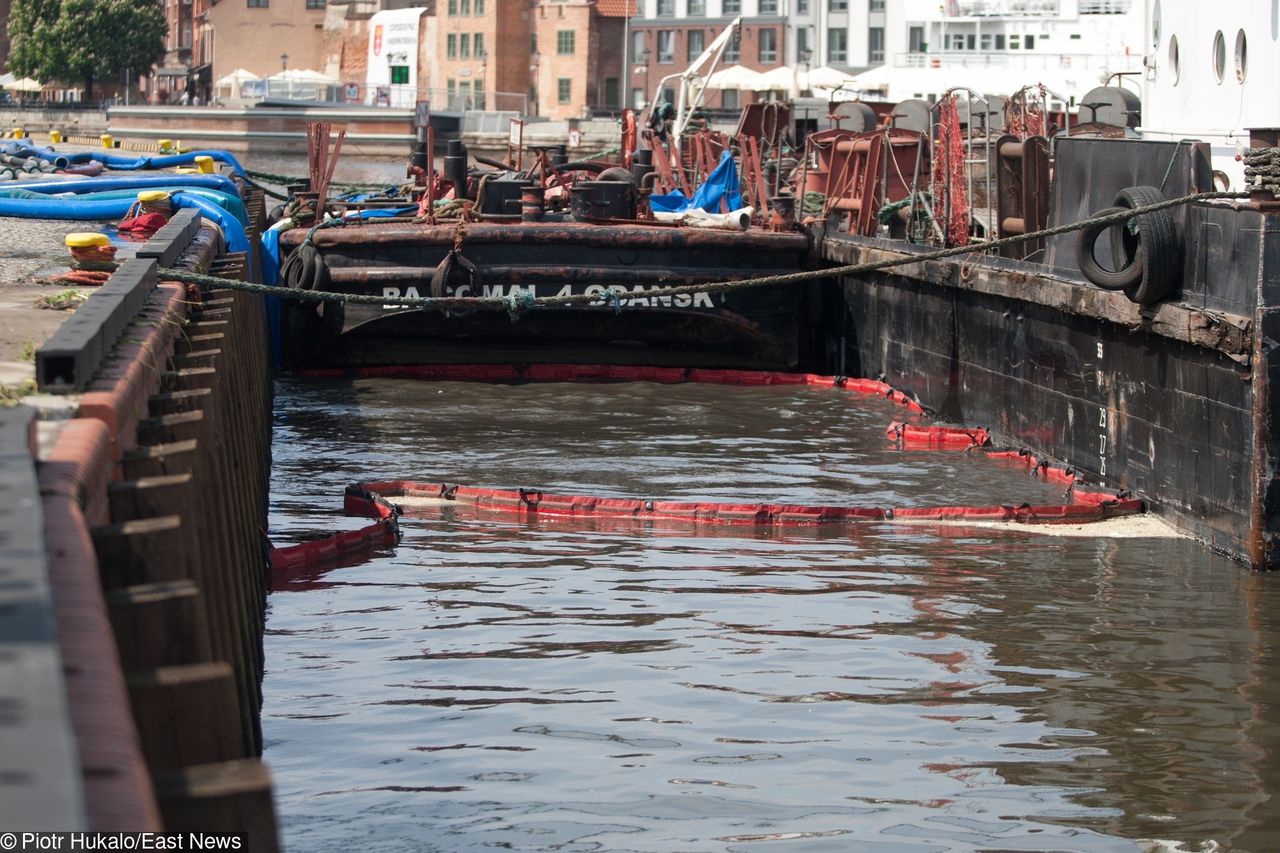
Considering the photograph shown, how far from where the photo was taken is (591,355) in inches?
733

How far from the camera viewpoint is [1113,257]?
11.5m

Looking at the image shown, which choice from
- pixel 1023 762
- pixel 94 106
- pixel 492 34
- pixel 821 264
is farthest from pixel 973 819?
pixel 94 106

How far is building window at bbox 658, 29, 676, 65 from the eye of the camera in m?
93.4

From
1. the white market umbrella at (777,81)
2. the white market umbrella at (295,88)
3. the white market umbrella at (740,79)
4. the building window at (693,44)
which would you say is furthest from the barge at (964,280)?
the building window at (693,44)

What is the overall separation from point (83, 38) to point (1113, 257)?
352ft

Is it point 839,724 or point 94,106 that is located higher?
point 94,106

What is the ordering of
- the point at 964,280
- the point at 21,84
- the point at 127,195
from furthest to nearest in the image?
the point at 21,84 → the point at 127,195 → the point at 964,280

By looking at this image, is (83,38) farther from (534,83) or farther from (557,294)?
(557,294)

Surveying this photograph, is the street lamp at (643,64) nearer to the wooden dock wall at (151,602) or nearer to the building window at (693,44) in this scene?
the building window at (693,44)

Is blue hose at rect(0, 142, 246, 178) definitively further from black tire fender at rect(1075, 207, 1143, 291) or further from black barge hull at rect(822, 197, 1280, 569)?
black tire fender at rect(1075, 207, 1143, 291)

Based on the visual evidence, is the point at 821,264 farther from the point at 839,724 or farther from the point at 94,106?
the point at 94,106

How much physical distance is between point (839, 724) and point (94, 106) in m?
105

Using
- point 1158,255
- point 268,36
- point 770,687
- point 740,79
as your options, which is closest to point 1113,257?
point 1158,255

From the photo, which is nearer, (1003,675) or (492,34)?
(1003,675)
